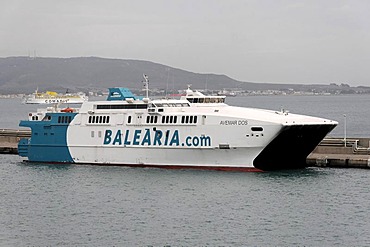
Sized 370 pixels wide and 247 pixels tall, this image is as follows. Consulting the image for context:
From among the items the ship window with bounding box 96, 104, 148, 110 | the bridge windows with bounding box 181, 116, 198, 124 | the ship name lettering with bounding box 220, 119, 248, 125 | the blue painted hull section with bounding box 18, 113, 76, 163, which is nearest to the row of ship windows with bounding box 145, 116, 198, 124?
the bridge windows with bounding box 181, 116, 198, 124

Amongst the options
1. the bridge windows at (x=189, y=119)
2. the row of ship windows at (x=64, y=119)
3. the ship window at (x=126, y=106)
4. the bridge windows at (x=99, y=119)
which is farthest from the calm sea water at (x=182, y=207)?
the row of ship windows at (x=64, y=119)

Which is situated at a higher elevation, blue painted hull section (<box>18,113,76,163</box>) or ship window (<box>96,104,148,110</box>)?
ship window (<box>96,104,148,110</box>)

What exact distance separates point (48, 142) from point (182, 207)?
18.3 meters

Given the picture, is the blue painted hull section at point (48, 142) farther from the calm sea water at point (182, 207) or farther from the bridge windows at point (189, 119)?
the bridge windows at point (189, 119)

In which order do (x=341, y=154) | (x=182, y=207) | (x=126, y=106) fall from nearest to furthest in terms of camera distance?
(x=182, y=207) < (x=126, y=106) < (x=341, y=154)

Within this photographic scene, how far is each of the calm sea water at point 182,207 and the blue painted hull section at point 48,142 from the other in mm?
2855

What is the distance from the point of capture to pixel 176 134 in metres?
47.3

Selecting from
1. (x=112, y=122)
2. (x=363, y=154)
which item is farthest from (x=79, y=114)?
(x=363, y=154)

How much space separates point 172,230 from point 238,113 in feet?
49.9

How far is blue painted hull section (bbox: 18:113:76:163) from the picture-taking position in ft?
170

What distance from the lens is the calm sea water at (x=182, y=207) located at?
102ft

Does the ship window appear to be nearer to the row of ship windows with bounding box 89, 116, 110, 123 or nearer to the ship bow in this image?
the row of ship windows with bounding box 89, 116, 110, 123

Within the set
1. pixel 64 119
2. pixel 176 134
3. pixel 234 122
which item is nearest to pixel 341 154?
pixel 234 122

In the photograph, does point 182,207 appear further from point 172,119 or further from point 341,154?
point 341,154
